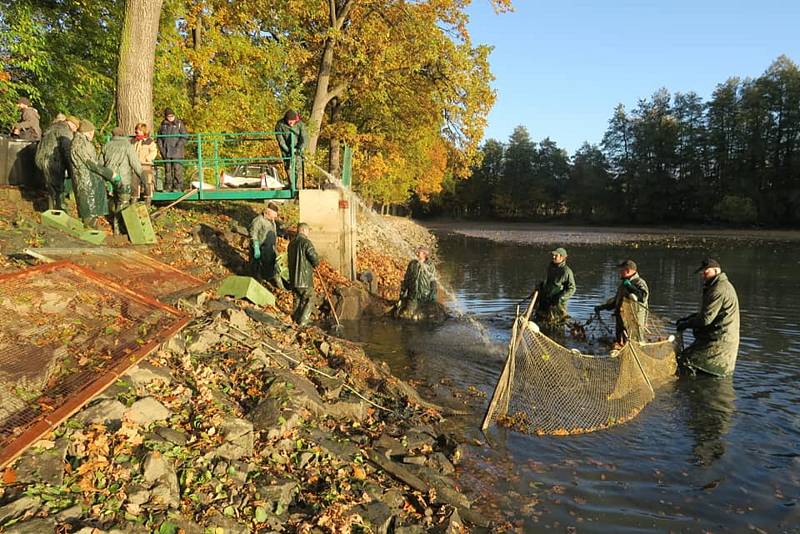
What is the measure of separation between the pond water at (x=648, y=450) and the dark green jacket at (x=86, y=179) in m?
5.56

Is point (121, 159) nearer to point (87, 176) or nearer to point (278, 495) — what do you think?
point (87, 176)

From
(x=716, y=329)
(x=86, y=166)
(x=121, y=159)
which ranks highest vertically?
(x=121, y=159)

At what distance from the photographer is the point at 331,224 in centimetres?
1463

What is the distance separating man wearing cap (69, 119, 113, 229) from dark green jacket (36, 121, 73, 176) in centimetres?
35

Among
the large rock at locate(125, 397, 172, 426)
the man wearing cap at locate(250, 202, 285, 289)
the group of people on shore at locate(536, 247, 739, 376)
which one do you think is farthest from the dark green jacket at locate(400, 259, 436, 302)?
the large rock at locate(125, 397, 172, 426)

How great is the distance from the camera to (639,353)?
8633mm

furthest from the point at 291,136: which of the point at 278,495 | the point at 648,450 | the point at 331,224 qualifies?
the point at 278,495

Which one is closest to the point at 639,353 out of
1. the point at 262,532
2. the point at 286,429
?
the point at 286,429

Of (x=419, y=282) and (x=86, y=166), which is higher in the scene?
(x=86, y=166)

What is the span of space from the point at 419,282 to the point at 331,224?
122 inches

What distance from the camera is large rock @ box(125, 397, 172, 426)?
479 cm

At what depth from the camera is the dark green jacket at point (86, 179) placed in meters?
9.83

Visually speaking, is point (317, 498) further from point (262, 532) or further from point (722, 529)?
point (722, 529)

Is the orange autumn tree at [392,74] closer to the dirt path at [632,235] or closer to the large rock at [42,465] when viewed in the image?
the large rock at [42,465]
